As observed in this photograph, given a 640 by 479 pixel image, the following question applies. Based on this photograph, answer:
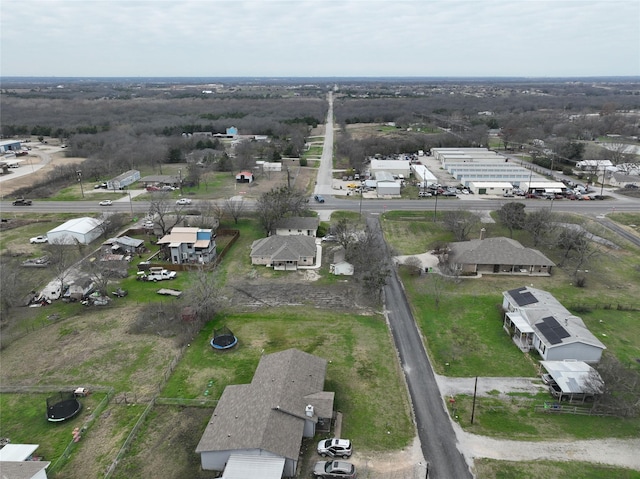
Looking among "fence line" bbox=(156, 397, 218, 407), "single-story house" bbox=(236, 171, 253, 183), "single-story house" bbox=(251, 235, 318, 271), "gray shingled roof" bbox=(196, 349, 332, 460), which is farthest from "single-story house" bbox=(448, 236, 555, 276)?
"single-story house" bbox=(236, 171, 253, 183)

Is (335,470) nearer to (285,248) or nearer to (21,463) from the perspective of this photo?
(21,463)

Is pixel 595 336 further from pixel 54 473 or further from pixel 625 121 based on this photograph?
pixel 625 121

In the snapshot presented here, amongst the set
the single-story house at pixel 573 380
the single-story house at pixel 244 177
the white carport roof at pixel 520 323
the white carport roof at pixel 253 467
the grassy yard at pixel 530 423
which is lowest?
the grassy yard at pixel 530 423

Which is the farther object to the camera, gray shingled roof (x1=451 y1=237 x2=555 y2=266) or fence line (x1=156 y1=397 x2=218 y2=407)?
gray shingled roof (x1=451 y1=237 x2=555 y2=266)

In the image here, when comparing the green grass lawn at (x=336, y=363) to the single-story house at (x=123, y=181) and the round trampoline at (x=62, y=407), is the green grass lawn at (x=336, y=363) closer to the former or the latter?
the round trampoline at (x=62, y=407)

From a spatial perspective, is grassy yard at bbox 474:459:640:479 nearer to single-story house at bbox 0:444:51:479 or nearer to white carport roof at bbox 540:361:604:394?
white carport roof at bbox 540:361:604:394

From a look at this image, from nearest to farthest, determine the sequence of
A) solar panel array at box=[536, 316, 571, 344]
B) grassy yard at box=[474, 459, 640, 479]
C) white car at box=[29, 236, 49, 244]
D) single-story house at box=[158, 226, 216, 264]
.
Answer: grassy yard at box=[474, 459, 640, 479], solar panel array at box=[536, 316, 571, 344], single-story house at box=[158, 226, 216, 264], white car at box=[29, 236, 49, 244]

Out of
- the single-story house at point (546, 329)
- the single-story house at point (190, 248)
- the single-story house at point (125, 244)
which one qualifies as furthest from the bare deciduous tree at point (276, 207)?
the single-story house at point (546, 329)
